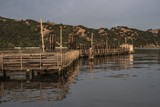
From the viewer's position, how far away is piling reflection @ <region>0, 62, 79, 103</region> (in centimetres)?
2486

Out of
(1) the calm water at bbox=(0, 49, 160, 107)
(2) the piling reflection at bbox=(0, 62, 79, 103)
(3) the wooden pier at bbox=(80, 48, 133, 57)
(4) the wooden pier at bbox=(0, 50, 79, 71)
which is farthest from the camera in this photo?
(3) the wooden pier at bbox=(80, 48, 133, 57)

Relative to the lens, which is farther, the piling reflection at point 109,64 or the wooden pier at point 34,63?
the piling reflection at point 109,64

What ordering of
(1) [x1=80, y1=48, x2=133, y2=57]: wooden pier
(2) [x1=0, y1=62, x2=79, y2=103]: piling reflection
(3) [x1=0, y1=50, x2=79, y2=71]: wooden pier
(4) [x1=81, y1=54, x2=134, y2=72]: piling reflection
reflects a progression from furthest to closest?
(1) [x1=80, y1=48, x2=133, y2=57]: wooden pier
(4) [x1=81, y1=54, x2=134, y2=72]: piling reflection
(3) [x1=0, y1=50, x2=79, y2=71]: wooden pier
(2) [x1=0, y1=62, x2=79, y2=103]: piling reflection

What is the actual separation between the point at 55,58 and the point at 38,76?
2903mm

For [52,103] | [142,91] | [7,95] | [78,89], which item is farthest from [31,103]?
[142,91]

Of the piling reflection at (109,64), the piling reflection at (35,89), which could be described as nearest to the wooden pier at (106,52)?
the piling reflection at (109,64)

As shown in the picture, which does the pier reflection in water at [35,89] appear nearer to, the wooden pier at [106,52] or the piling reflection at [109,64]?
the piling reflection at [109,64]

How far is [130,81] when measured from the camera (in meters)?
34.2

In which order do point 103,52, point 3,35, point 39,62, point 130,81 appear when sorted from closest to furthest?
point 130,81
point 39,62
point 103,52
point 3,35

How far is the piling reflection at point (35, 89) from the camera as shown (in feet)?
81.6

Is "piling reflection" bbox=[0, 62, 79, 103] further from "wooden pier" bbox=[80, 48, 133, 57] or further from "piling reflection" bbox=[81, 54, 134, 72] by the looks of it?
"wooden pier" bbox=[80, 48, 133, 57]

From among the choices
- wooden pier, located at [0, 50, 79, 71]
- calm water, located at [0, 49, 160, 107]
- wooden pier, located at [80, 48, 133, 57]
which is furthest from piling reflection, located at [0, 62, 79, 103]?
wooden pier, located at [80, 48, 133, 57]

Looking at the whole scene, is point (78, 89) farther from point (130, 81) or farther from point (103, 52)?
point (103, 52)

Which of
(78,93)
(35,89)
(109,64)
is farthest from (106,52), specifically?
(78,93)
